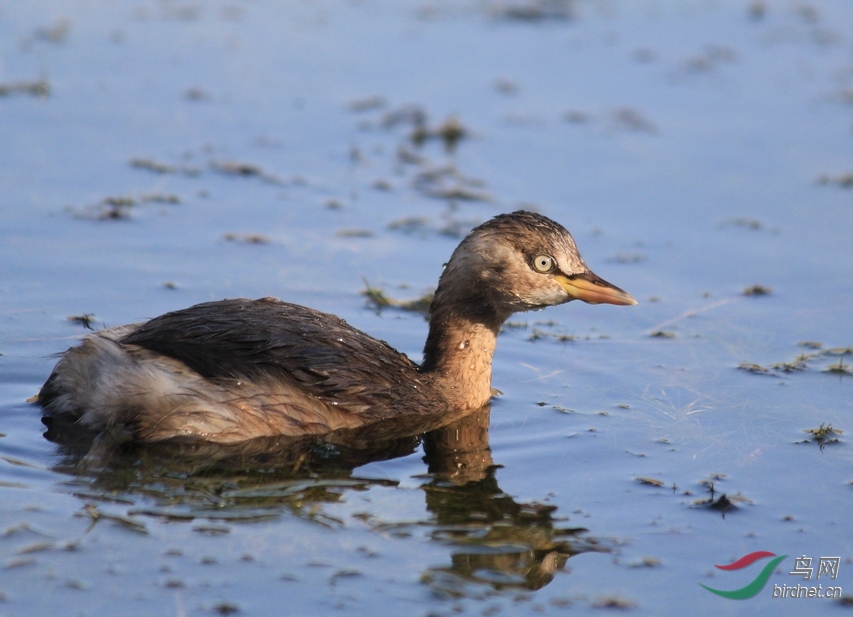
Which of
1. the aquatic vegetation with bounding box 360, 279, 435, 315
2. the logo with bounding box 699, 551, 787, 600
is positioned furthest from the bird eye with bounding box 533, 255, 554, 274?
the logo with bounding box 699, 551, 787, 600

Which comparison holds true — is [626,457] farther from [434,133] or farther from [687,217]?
[434,133]

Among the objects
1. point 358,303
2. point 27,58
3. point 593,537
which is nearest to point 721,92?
point 358,303

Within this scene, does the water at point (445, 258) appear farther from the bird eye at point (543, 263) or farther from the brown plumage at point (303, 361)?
the bird eye at point (543, 263)

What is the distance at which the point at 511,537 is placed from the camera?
560cm

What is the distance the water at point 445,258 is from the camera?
5258mm

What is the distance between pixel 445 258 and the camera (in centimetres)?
955

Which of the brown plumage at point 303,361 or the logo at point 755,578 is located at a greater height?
the brown plumage at point 303,361

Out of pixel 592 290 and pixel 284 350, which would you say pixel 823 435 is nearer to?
pixel 592 290

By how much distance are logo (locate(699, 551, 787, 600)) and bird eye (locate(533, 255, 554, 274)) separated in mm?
2274

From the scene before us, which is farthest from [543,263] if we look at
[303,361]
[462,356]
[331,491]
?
[331,491]

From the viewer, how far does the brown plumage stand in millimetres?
6355

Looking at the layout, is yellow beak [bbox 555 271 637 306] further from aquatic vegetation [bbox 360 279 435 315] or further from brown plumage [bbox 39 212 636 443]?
aquatic vegetation [bbox 360 279 435 315]

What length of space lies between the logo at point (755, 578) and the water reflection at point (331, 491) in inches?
21.9

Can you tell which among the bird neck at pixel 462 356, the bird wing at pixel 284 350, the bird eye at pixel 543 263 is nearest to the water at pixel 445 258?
the bird neck at pixel 462 356
